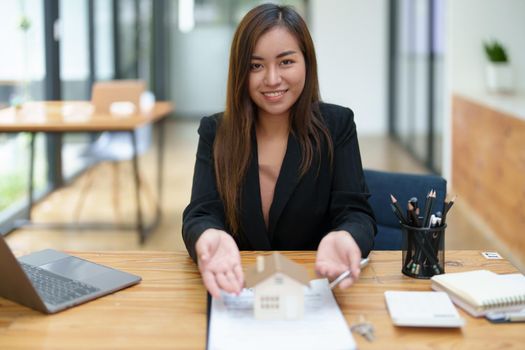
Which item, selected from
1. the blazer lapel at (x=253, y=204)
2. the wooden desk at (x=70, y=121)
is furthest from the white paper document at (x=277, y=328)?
the wooden desk at (x=70, y=121)

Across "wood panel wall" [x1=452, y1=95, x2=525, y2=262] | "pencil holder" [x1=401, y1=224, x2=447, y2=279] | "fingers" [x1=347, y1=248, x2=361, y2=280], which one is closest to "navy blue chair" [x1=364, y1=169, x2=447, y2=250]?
"pencil holder" [x1=401, y1=224, x2=447, y2=279]

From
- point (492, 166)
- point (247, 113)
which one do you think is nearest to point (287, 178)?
point (247, 113)

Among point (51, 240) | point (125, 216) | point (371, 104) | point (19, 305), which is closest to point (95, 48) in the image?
point (125, 216)

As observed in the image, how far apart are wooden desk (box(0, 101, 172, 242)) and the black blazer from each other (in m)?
2.62

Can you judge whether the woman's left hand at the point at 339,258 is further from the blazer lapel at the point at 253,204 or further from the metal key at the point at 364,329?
the blazer lapel at the point at 253,204

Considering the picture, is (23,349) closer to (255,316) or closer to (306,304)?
(255,316)

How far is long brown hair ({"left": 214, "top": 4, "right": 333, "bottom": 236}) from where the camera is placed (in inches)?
74.0

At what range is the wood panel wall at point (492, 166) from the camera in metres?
4.25

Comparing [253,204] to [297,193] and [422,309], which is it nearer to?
[297,193]

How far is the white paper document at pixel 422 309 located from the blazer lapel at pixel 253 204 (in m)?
0.50

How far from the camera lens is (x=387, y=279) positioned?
1676mm

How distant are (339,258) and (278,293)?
9.4 inches

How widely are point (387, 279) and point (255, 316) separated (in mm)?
367

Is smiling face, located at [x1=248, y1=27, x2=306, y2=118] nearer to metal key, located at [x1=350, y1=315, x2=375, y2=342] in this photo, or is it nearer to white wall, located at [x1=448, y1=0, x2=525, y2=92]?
metal key, located at [x1=350, y1=315, x2=375, y2=342]
